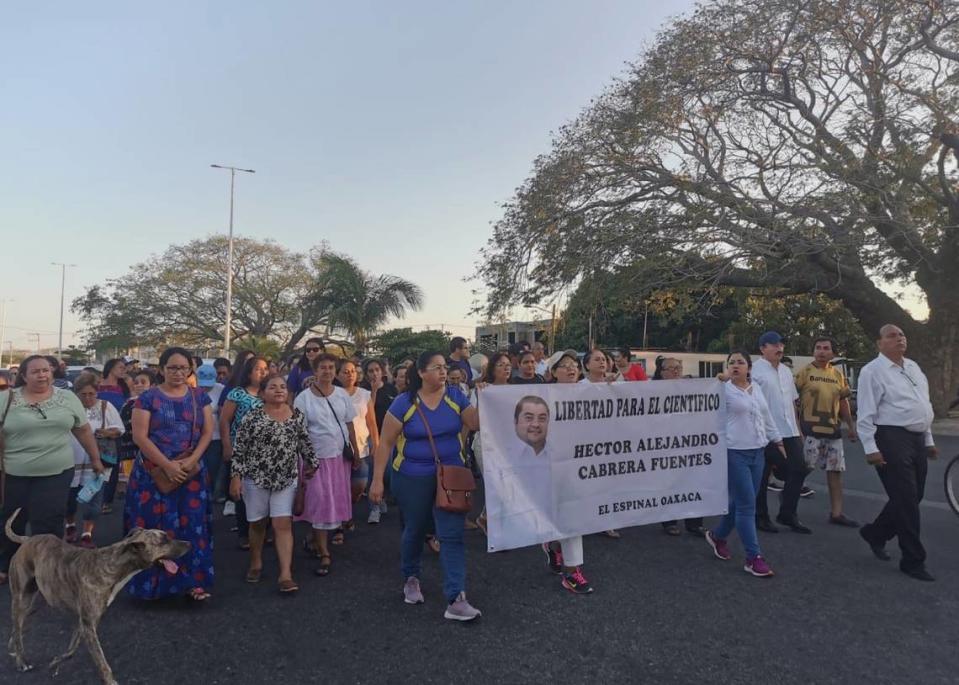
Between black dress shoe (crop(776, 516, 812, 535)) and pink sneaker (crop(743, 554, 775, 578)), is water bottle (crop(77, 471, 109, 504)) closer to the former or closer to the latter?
pink sneaker (crop(743, 554, 775, 578))

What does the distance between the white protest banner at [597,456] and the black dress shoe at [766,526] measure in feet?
3.71

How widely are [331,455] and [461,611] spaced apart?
5.65 feet

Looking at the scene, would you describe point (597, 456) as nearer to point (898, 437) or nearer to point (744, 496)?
point (744, 496)

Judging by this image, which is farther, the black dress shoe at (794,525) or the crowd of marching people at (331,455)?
the black dress shoe at (794,525)

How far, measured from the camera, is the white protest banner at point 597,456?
4191mm

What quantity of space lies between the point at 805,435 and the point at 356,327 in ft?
55.9

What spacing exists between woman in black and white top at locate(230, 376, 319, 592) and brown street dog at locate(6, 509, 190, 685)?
1014 mm

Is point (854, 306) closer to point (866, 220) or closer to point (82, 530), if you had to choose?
point (866, 220)

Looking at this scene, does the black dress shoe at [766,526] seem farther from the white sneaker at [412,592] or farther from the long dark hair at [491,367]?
the white sneaker at [412,592]

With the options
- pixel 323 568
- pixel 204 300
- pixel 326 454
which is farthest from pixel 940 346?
pixel 204 300

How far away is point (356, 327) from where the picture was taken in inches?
851

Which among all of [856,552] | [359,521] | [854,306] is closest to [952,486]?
[856,552]

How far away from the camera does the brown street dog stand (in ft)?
9.92

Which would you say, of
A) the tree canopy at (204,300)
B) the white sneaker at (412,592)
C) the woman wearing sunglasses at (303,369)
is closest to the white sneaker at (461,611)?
the white sneaker at (412,592)
